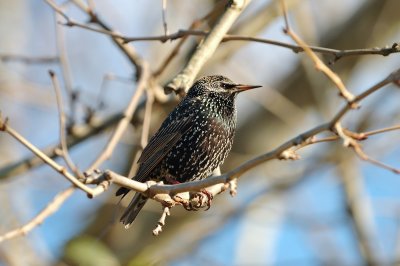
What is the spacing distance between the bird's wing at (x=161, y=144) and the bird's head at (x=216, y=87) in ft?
1.39

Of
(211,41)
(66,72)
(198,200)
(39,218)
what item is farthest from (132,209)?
(39,218)

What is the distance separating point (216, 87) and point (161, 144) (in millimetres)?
842

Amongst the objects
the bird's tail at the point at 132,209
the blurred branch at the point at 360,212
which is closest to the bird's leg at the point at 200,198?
→ the bird's tail at the point at 132,209

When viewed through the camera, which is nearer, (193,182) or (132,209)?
(193,182)

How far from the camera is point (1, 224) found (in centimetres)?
839

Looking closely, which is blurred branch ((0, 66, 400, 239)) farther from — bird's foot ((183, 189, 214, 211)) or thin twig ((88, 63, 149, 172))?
bird's foot ((183, 189, 214, 211))

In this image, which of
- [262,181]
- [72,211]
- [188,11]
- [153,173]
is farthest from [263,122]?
[153,173]

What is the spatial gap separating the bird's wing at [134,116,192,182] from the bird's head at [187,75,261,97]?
42cm

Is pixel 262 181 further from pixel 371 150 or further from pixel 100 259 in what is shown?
pixel 100 259

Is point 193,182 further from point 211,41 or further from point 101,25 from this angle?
point 101,25

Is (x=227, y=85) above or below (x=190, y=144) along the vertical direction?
above

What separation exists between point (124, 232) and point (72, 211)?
1788 millimetres

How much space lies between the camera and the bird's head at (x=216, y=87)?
6668 millimetres

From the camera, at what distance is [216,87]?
6.73m
